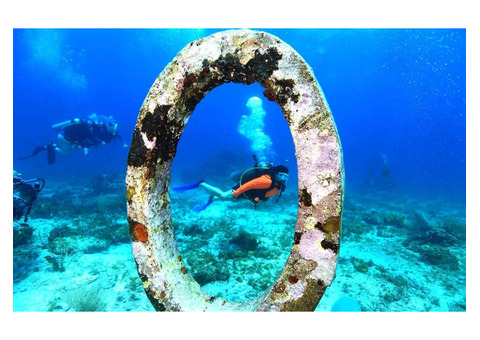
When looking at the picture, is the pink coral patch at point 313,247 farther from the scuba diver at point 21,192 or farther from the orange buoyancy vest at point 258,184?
the scuba diver at point 21,192


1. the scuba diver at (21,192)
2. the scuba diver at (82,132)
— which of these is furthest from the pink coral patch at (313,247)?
the scuba diver at (82,132)

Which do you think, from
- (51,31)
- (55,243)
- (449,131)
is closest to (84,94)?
(51,31)

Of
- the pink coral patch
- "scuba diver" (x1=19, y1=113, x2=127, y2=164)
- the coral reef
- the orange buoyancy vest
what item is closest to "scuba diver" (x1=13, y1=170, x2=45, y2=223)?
"scuba diver" (x1=19, y1=113, x2=127, y2=164)

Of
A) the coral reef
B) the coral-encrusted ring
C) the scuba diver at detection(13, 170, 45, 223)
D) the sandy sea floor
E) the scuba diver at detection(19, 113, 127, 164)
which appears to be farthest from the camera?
the scuba diver at detection(19, 113, 127, 164)

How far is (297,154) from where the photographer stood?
154cm

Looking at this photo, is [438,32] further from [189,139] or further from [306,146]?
[189,139]

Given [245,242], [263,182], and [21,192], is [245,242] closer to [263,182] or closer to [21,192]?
[263,182]

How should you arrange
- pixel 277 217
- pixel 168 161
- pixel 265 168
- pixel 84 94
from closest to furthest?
pixel 168 161 → pixel 265 168 → pixel 277 217 → pixel 84 94

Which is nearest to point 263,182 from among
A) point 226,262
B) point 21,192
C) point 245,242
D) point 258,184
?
point 258,184

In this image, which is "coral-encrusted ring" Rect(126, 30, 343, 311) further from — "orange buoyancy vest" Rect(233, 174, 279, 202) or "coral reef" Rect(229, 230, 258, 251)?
"coral reef" Rect(229, 230, 258, 251)

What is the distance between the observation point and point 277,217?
10961 millimetres

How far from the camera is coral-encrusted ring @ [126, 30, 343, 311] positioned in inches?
58.4

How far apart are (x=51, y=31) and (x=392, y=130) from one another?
168m

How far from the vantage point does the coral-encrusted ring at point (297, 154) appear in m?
1.48
